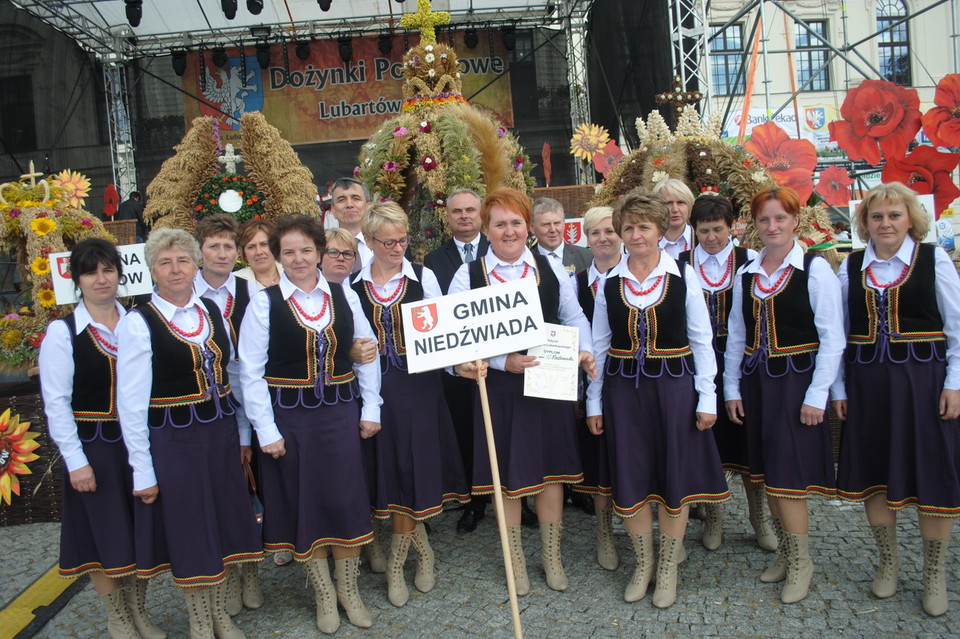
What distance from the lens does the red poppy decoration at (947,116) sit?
511cm

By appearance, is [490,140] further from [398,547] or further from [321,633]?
[321,633]

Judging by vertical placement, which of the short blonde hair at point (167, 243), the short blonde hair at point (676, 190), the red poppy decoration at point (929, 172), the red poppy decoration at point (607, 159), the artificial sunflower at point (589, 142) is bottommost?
the short blonde hair at point (167, 243)

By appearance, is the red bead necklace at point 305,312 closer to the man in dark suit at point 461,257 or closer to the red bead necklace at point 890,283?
the man in dark suit at point 461,257

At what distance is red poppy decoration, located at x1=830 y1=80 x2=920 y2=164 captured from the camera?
529 cm

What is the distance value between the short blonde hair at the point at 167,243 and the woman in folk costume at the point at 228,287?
0.47 m

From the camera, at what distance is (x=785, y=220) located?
315 cm

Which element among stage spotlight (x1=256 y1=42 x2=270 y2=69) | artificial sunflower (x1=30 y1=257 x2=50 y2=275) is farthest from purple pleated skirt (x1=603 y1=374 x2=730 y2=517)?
stage spotlight (x1=256 y1=42 x2=270 y2=69)

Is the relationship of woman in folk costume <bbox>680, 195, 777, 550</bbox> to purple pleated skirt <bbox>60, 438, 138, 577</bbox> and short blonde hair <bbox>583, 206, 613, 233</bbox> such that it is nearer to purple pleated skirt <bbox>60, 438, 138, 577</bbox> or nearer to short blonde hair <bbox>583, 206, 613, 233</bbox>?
short blonde hair <bbox>583, 206, 613, 233</bbox>

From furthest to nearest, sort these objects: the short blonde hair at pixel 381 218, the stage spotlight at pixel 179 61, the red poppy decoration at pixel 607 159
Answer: the stage spotlight at pixel 179 61 < the red poppy decoration at pixel 607 159 < the short blonde hair at pixel 381 218

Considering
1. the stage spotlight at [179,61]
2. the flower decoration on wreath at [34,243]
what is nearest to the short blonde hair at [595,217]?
the flower decoration on wreath at [34,243]

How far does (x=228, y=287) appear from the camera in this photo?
143 inches

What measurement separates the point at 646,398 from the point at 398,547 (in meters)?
1.36

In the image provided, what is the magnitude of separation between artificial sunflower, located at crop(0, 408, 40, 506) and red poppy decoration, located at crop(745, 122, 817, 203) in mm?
5406

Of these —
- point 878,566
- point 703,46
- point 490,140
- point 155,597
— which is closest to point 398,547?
point 155,597
